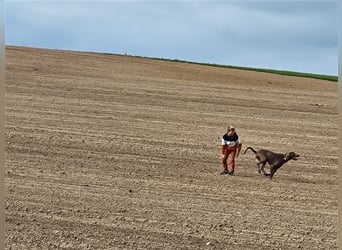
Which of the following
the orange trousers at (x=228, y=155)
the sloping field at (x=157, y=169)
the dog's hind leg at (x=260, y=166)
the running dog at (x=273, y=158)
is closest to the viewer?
the sloping field at (x=157, y=169)

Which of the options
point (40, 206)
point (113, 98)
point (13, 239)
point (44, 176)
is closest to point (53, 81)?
point (113, 98)

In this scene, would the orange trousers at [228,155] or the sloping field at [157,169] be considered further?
the orange trousers at [228,155]

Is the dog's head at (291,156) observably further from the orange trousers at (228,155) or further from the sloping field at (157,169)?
the orange trousers at (228,155)

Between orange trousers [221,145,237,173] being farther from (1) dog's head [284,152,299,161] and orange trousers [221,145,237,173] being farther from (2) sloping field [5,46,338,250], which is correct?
(1) dog's head [284,152,299,161]

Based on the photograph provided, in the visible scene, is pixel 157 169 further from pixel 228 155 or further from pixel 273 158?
pixel 273 158

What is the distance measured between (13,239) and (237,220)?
1.81 m

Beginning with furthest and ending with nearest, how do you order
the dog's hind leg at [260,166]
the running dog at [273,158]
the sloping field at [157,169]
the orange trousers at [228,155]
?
the dog's hind leg at [260,166] < the running dog at [273,158] < the orange trousers at [228,155] < the sloping field at [157,169]

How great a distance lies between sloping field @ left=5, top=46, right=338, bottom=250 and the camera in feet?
15.5

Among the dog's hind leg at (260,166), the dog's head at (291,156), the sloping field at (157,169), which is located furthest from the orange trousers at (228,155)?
the dog's head at (291,156)

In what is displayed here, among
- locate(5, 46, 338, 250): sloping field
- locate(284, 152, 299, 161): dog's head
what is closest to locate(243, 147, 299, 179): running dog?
locate(284, 152, 299, 161): dog's head

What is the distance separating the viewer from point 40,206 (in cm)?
521

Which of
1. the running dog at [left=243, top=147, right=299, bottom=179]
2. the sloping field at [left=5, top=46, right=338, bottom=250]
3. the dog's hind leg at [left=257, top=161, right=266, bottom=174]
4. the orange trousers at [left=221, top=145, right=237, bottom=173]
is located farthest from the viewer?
the dog's hind leg at [left=257, top=161, right=266, bottom=174]

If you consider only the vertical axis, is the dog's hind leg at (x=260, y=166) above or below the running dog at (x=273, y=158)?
below

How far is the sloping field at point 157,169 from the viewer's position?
4730 mm
